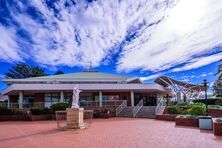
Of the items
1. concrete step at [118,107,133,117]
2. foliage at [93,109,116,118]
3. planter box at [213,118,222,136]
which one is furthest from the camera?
concrete step at [118,107,133,117]

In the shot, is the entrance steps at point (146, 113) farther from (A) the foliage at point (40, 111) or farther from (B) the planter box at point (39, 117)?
(A) the foliage at point (40, 111)

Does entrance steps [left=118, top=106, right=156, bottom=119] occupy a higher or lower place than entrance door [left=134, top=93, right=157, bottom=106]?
lower

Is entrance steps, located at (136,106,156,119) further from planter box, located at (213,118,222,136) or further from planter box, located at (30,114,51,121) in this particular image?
planter box, located at (213,118,222,136)

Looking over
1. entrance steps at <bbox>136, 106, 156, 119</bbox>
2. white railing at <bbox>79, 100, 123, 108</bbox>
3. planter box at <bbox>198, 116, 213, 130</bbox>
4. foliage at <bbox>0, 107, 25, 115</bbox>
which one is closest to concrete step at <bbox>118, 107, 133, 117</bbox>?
entrance steps at <bbox>136, 106, 156, 119</bbox>

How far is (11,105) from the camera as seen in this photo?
2803cm

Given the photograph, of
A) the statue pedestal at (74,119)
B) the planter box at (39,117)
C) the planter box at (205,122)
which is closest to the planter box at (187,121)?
the planter box at (205,122)

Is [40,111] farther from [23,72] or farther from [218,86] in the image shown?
[23,72]

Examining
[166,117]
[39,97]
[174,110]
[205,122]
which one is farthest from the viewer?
[39,97]

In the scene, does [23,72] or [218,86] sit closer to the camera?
[218,86]

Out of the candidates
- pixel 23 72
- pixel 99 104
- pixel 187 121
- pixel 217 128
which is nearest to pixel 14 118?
pixel 99 104

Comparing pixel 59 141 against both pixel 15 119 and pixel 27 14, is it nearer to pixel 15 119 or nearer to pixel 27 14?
pixel 27 14

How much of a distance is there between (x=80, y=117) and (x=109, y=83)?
55.8 feet

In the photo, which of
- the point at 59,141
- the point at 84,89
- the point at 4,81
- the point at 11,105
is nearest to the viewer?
the point at 59,141

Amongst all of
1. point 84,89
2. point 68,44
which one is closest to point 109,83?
point 84,89
